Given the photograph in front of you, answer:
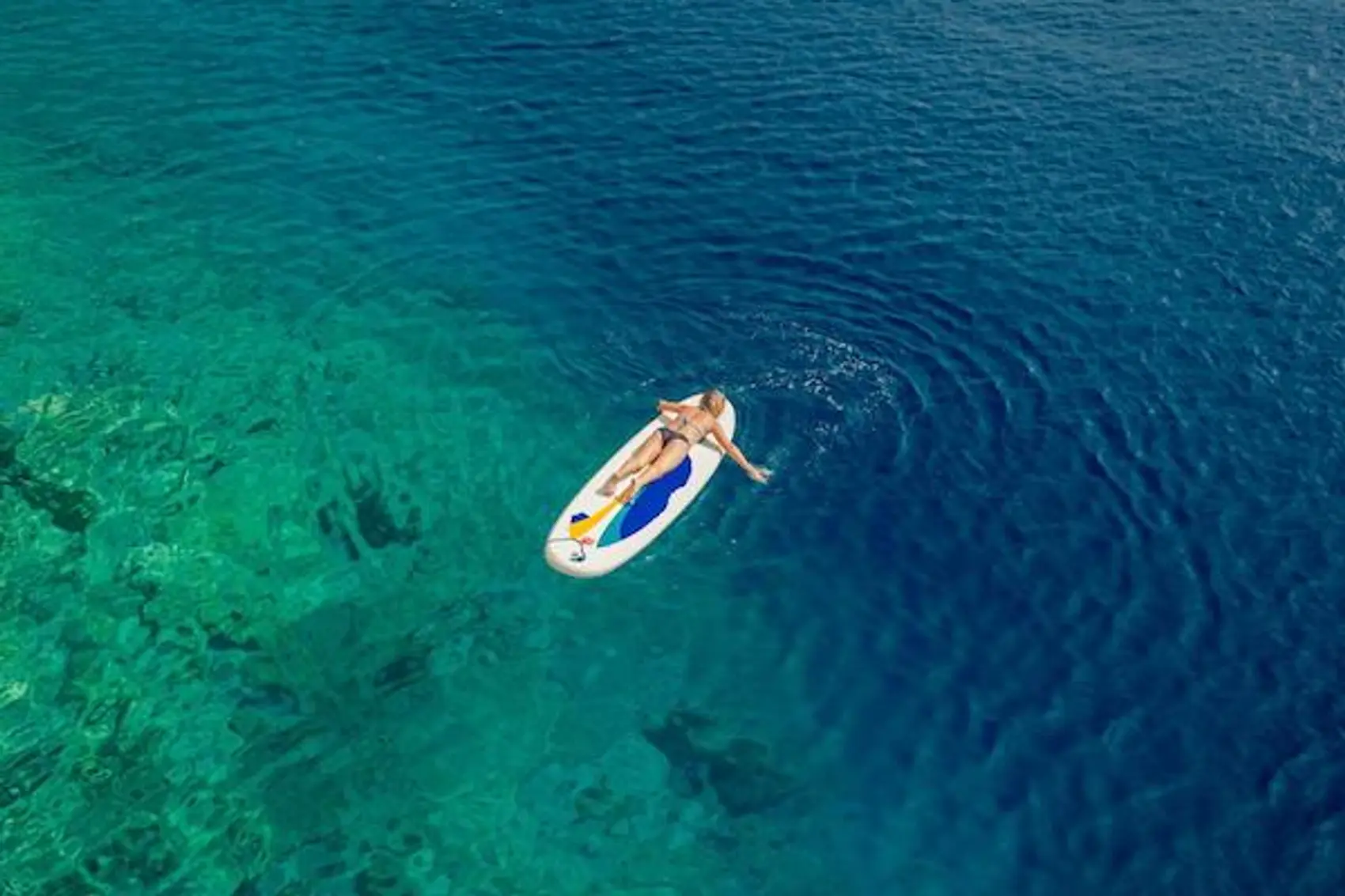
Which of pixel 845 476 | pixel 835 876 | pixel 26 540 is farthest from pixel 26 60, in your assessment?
pixel 835 876

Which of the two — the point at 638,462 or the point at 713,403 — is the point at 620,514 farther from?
the point at 713,403

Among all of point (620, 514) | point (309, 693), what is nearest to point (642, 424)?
point (620, 514)

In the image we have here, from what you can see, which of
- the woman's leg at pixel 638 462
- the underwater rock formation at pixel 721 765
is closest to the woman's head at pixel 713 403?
the woman's leg at pixel 638 462

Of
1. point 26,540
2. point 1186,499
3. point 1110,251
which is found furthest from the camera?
point 1110,251

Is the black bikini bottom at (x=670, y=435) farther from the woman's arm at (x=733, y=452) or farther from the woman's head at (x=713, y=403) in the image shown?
the woman's head at (x=713, y=403)

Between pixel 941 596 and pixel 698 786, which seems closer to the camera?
pixel 698 786

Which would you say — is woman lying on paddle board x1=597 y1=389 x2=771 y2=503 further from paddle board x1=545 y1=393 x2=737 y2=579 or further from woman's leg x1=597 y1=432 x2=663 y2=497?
paddle board x1=545 y1=393 x2=737 y2=579

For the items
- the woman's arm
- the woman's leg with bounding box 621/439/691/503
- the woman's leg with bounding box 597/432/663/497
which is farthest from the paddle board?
the woman's arm

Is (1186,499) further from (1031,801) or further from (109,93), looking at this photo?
(109,93)
